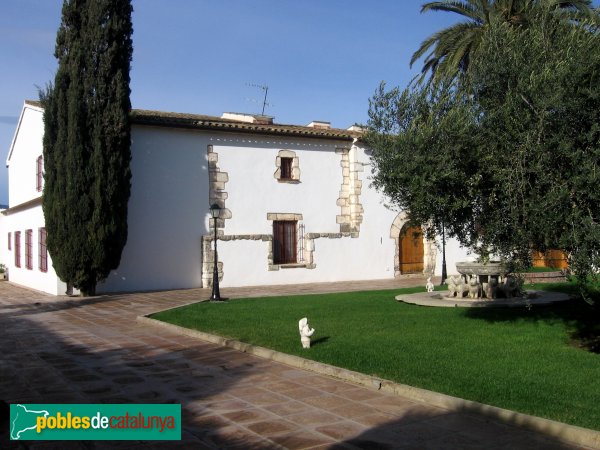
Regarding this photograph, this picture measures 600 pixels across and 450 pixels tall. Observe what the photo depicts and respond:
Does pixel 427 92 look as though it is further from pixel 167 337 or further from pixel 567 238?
pixel 167 337

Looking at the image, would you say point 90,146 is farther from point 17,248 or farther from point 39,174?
point 17,248

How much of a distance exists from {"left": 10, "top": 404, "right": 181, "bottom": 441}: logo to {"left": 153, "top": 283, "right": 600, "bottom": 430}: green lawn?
2536 mm

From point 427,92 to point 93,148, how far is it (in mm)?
11604

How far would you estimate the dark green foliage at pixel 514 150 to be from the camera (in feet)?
20.0

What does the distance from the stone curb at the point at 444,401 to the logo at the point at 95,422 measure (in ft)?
6.87

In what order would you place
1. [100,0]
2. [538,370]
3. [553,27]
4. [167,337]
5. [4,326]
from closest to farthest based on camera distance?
1. [538,370]
2. [553,27]
3. [167,337]
4. [4,326]
5. [100,0]

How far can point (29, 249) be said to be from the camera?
2119 centimetres

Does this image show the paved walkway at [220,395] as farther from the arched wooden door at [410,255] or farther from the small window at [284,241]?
the arched wooden door at [410,255]

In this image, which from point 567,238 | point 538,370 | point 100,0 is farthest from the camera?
point 100,0

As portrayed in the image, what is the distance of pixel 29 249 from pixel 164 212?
249 inches

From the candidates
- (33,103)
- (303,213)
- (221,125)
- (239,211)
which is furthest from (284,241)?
(33,103)

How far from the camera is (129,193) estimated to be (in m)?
17.3

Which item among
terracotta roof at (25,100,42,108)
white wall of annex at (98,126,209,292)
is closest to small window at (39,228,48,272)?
white wall of annex at (98,126,209,292)

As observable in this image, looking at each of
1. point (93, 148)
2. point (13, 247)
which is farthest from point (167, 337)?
point (13, 247)
